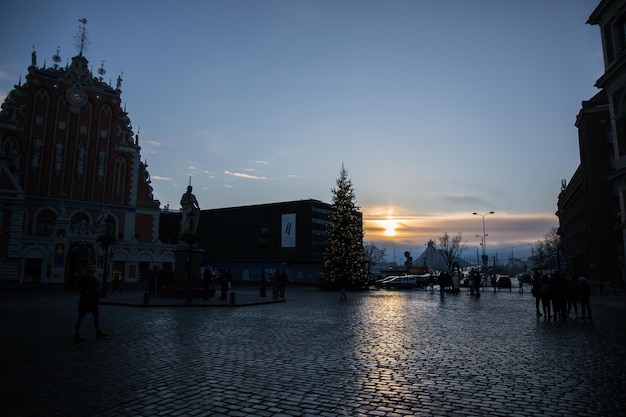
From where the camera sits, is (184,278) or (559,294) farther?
(184,278)

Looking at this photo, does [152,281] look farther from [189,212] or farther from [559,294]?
[559,294]

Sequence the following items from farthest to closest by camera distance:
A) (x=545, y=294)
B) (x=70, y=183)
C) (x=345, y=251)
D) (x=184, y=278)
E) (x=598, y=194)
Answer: (x=598, y=194) → (x=70, y=183) → (x=345, y=251) → (x=184, y=278) → (x=545, y=294)

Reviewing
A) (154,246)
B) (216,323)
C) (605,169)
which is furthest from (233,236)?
(216,323)

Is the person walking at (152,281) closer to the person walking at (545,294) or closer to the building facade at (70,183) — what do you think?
the building facade at (70,183)

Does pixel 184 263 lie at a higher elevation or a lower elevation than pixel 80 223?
lower

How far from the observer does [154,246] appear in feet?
171

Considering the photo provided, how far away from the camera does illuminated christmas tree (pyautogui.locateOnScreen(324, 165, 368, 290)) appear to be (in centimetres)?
4525

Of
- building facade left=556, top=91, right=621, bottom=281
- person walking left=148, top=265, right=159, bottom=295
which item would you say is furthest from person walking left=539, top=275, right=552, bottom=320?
building facade left=556, top=91, right=621, bottom=281

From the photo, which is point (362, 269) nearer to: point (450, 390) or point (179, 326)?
point (179, 326)

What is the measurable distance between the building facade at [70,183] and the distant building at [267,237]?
2617cm

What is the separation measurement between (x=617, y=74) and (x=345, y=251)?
2825 cm

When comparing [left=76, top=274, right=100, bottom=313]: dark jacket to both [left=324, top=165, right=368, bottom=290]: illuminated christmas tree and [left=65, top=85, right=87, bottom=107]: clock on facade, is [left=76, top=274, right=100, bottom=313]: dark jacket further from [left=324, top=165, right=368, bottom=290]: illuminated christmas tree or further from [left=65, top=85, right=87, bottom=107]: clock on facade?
[left=65, top=85, right=87, bottom=107]: clock on facade

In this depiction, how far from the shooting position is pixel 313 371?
7.46m

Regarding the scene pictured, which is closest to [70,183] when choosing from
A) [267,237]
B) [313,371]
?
[267,237]
